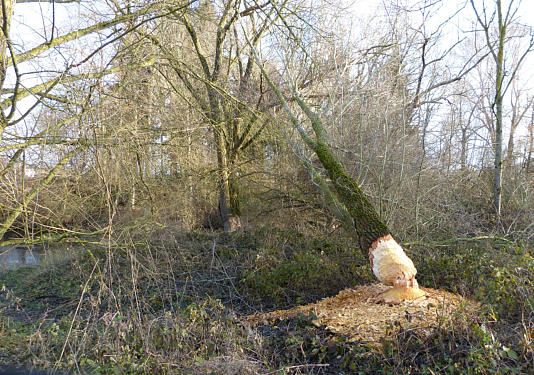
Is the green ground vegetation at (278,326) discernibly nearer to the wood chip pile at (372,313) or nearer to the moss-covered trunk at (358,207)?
the wood chip pile at (372,313)

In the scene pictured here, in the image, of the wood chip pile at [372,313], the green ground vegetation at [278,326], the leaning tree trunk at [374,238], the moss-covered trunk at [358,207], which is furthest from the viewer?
the moss-covered trunk at [358,207]

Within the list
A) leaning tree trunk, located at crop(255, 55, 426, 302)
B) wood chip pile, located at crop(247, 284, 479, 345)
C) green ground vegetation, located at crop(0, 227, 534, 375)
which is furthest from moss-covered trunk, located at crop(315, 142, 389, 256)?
green ground vegetation, located at crop(0, 227, 534, 375)

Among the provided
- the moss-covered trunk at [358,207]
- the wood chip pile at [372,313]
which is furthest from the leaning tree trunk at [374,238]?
the wood chip pile at [372,313]

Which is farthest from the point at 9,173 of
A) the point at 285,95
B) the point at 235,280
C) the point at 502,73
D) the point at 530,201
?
the point at 530,201

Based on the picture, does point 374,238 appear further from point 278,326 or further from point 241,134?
point 241,134

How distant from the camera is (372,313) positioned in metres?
4.89

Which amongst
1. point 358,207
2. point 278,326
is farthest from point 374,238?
point 278,326

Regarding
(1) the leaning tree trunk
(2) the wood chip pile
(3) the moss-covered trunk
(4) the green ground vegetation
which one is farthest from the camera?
(3) the moss-covered trunk

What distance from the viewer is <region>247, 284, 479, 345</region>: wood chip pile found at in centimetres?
424

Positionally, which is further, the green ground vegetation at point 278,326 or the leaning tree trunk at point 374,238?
the leaning tree trunk at point 374,238

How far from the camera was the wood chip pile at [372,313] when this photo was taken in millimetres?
4238

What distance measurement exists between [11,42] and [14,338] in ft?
11.5

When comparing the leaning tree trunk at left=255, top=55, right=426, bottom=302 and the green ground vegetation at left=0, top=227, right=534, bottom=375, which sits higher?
the leaning tree trunk at left=255, top=55, right=426, bottom=302

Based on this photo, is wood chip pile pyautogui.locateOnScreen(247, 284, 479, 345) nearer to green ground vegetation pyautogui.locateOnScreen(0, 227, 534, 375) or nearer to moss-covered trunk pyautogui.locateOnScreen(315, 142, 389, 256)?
green ground vegetation pyautogui.locateOnScreen(0, 227, 534, 375)
